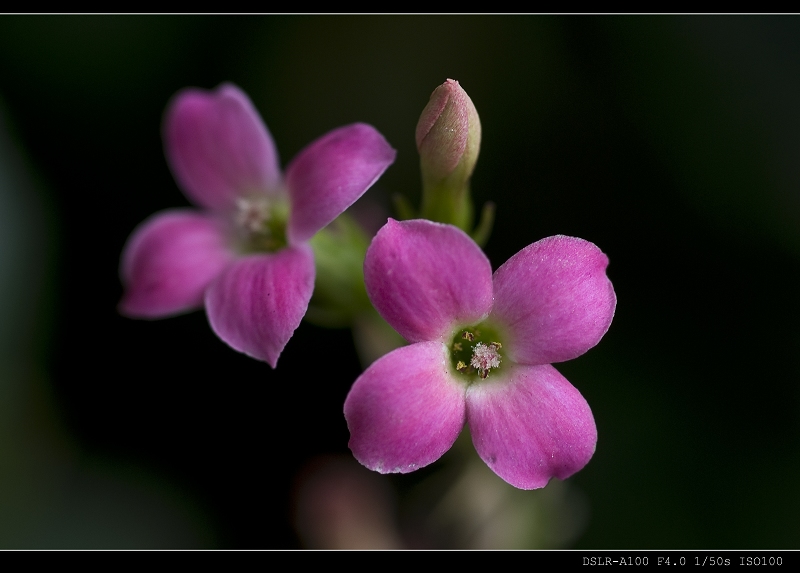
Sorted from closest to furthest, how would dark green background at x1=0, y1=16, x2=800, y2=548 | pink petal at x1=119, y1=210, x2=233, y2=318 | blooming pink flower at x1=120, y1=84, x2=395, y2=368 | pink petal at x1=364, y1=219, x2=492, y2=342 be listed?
pink petal at x1=364, y1=219, x2=492, y2=342 → blooming pink flower at x1=120, y1=84, x2=395, y2=368 → pink petal at x1=119, y1=210, x2=233, y2=318 → dark green background at x1=0, y1=16, x2=800, y2=548

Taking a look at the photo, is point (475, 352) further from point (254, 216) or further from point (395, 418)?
point (254, 216)

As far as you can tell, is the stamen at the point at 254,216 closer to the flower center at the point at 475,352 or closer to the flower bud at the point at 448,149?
the flower bud at the point at 448,149

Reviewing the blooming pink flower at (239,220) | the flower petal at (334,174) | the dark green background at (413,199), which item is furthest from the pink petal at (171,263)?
the dark green background at (413,199)

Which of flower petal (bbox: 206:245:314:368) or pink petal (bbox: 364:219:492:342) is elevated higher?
pink petal (bbox: 364:219:492:342)

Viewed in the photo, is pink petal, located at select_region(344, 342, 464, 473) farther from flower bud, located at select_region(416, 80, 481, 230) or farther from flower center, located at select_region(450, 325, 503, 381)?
flower bud, located at select_region(416, 80, 481, 230)

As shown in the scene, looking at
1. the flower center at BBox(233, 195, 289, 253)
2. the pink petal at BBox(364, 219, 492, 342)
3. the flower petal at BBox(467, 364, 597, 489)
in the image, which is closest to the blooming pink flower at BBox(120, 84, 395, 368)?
the flower center at BBox(233, 195, 289, 253)

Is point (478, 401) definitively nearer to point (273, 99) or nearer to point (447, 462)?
point (447, 462)

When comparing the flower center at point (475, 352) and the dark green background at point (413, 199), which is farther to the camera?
the dark green background at point (413, 199)

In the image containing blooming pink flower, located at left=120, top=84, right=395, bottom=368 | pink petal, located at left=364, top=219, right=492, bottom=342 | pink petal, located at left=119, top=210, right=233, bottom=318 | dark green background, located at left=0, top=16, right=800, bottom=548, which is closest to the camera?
pink petal, located at left=364, top=219, right=492, bottom=342
